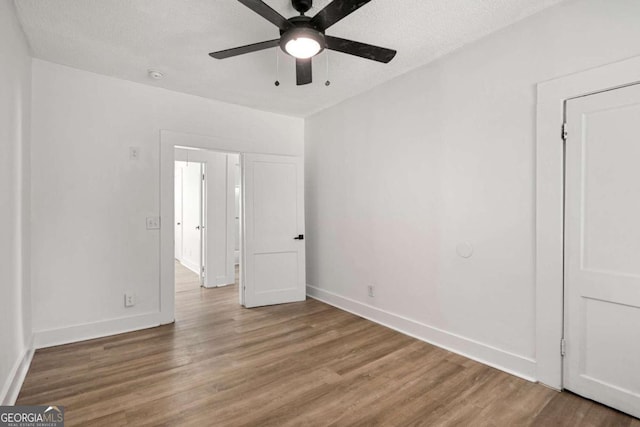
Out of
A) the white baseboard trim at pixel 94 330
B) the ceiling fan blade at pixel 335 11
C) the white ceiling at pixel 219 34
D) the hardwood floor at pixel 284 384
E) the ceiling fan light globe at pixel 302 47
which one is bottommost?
the hardwood floor at pixel 284 384

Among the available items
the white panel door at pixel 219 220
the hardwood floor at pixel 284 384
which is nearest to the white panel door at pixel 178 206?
the white panel door at pixel 219 220

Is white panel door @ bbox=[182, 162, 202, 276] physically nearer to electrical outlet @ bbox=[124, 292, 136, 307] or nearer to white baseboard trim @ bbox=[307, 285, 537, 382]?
electrical outlet @ bbox=[124, 292, 136, 307]

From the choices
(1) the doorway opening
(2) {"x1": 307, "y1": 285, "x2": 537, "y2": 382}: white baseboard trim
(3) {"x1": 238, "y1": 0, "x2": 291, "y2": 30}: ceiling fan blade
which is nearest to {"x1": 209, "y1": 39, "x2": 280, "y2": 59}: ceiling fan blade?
(3) {"x1": 238, "y1": 0, "x2": 291, "y2": 30}: ceiling fan blade

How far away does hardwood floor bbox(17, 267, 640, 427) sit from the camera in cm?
189

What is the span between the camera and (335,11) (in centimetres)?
169

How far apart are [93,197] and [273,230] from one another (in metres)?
2.00

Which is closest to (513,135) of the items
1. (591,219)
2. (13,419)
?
(591,219)

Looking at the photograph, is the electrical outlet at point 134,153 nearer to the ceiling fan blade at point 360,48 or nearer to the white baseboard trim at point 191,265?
the ceiling fan blade at point 360,48

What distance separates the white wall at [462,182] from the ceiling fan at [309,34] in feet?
3.41

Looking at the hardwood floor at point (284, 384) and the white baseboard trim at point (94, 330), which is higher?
the white baseboard trim at point (94, 330)

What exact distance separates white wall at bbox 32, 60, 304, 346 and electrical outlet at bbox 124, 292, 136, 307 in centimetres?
5

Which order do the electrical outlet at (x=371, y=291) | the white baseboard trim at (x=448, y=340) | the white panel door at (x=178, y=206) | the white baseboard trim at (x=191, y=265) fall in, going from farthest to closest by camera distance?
the white panel door at (x=178, y=206) → the white baseboard trim at (x=191, y=265) → the electrical outlet at (x=371, y=291) → the white baseboard trim at (x=448, y=340)

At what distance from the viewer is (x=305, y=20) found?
1.85 m

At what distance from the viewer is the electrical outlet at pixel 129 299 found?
10.7 ft
